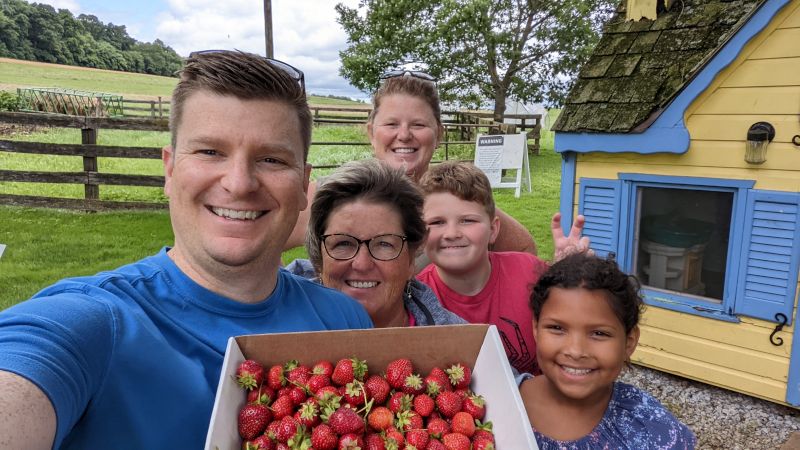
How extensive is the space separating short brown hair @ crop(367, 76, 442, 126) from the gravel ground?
331 centimetres

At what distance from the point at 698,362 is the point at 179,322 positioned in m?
4.78

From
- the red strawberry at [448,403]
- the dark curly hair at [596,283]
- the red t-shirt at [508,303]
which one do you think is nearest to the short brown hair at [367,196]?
the red t-shirt at [508,303]

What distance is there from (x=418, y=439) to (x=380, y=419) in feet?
0.43

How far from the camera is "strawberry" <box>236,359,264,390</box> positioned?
133 cm

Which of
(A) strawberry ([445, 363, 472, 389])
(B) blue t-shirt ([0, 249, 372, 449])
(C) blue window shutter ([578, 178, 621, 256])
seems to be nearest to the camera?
(B) blue t-shirt ([0, 249, 372, 449])

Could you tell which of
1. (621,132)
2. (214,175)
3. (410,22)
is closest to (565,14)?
(410,22)

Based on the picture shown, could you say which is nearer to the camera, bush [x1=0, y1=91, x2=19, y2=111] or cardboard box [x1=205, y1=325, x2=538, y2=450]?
cardboard box [x1=205, y1=325, x2=538, y2=450]

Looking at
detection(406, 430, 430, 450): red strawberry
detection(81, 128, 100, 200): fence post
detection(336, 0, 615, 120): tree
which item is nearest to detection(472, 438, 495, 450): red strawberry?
detection(406, 430, 430, 450): red strawberry

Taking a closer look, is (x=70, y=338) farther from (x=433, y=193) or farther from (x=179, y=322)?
(x=433, y=193)

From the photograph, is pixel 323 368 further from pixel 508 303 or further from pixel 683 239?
pixel 683 239

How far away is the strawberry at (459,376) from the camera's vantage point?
1546 millimetres

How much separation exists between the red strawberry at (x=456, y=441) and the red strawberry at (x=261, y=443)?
439 mm

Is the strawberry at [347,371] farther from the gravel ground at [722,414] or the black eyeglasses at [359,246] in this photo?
the gravel ground at [722,414]

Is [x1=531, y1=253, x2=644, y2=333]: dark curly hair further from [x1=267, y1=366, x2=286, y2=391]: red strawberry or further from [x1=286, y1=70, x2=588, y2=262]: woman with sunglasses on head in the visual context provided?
[x1=267, y1=366, x2=286, y2=391]: red strawberry
